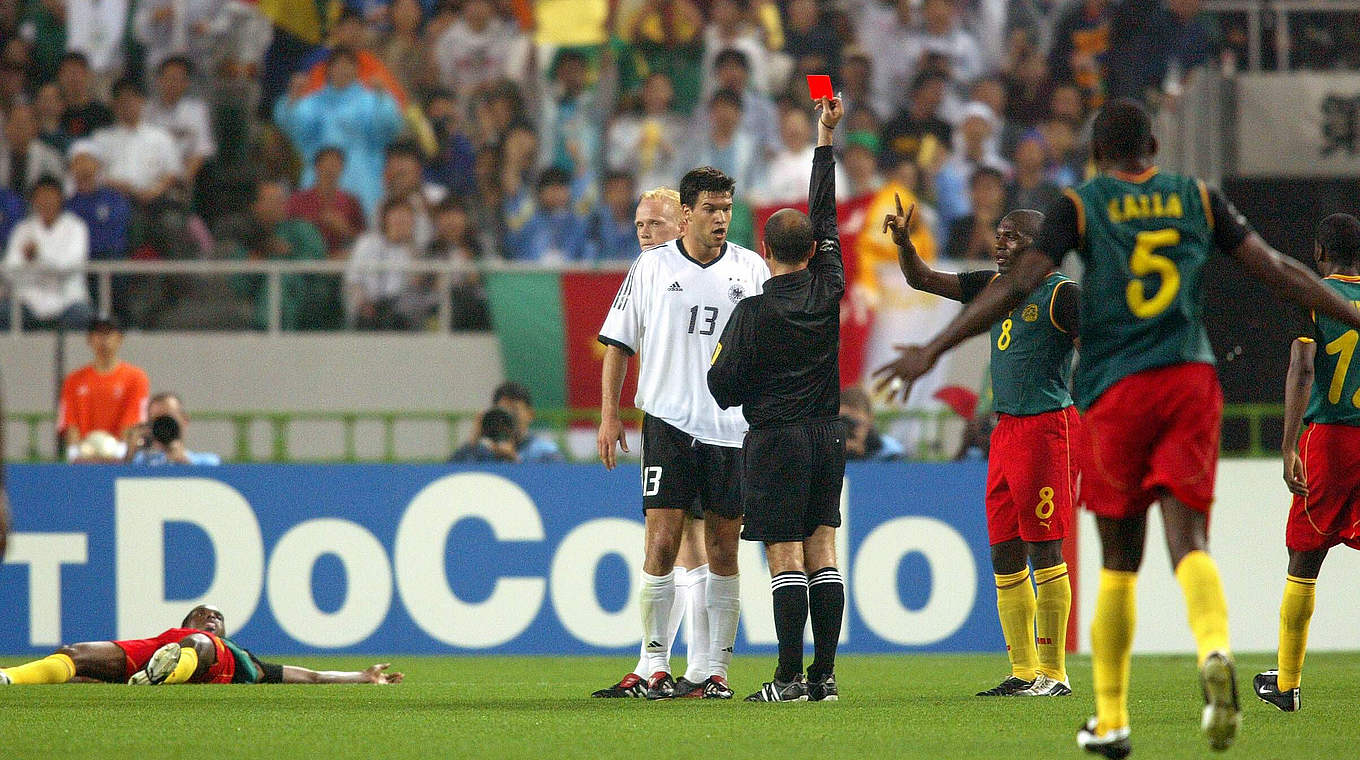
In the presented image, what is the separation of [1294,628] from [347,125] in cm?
1075

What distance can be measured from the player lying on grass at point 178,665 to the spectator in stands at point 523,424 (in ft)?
11.7

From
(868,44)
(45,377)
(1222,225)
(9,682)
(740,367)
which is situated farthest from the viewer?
(868,44)

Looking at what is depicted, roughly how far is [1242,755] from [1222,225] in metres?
1.78

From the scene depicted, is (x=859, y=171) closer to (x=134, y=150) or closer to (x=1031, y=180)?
(x=1031, y=180)

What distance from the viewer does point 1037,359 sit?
8070mm

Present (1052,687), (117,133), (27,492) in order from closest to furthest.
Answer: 1. (1052,687)
2. (27,492)
3. (117,133)

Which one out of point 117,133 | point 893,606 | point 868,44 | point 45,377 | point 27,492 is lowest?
point 893,606

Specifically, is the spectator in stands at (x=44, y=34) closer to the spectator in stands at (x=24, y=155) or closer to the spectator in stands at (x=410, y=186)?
the spectator in stands at (x=24, y=155)

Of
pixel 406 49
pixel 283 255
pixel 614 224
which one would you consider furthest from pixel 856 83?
pixel 283 255

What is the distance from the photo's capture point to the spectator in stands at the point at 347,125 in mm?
15820

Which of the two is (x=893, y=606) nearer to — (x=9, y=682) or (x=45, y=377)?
(x=9, y=682)

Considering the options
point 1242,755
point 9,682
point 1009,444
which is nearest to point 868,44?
Result: point 1009,444

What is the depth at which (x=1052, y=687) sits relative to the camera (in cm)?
812

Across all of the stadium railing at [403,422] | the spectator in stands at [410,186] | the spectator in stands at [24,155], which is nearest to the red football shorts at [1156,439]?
the stadium railing at [403,422]
